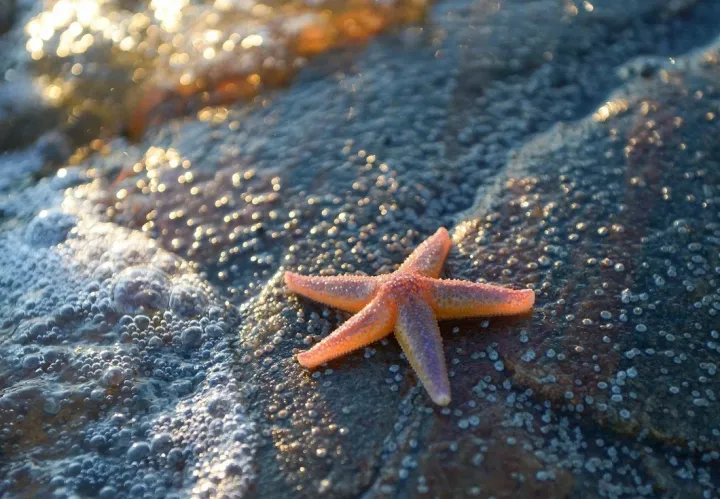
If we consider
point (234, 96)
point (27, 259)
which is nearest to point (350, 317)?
point (27, 259)

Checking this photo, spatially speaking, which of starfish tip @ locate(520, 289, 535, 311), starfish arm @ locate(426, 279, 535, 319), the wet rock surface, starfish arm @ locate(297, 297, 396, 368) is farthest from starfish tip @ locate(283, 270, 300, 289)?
starfish tip @ locate(520, 289, 535, 311)

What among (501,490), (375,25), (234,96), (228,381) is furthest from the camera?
(375,25)

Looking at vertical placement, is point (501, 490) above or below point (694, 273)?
below

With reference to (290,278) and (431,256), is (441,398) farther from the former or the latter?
(290,278)

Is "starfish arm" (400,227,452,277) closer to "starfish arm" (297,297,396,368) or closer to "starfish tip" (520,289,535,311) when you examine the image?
"starfish arm" (297,297,396,368)

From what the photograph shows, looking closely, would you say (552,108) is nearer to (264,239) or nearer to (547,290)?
(547,290)

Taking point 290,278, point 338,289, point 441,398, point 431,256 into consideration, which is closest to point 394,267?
point 431,256

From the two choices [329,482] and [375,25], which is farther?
[375,25]
